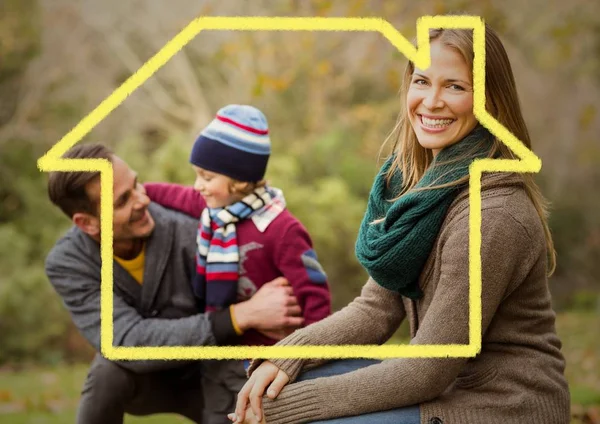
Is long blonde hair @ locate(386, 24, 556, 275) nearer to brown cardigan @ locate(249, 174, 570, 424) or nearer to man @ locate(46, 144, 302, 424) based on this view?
brown cardigan @ locate(249, 174, 570, 424)

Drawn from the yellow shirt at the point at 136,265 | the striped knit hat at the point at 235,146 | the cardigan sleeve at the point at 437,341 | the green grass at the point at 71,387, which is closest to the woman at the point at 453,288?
the cardigan sleeve at the point at 437,341

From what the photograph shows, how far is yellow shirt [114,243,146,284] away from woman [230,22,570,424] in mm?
835

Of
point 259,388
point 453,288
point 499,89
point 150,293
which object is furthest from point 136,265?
point 499,89

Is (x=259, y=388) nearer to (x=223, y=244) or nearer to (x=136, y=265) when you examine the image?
(x=223, y=244)

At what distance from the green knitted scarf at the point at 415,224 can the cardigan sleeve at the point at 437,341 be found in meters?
0.06

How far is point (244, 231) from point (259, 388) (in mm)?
743

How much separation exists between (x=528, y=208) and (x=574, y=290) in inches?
310

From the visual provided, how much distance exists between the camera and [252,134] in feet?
8.93

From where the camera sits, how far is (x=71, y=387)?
18.4 ft

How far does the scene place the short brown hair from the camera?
107 inches

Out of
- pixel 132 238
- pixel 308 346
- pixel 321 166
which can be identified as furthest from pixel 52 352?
pixel 308 346

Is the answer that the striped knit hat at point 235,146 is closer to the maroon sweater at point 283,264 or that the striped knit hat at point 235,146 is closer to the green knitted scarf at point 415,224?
the maroon sweater at point 283,264

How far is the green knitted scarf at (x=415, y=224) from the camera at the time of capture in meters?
2.01

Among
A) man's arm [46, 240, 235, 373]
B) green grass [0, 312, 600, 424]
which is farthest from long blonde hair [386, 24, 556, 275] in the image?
green grass [0, 312, 600, 424]
